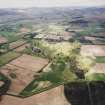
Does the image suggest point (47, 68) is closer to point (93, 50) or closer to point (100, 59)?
point (100, 59)

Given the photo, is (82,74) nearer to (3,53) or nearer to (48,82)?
(48,82)

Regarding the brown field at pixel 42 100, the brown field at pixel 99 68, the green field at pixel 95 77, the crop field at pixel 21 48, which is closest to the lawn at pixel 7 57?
the crop field at pixel 21 48

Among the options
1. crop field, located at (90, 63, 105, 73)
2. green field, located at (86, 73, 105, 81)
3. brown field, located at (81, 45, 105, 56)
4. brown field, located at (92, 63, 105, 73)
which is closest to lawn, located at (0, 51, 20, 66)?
brown field, located at (81, 45, 105, 56)

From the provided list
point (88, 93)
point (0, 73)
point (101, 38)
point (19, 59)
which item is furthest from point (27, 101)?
point (101, 38)

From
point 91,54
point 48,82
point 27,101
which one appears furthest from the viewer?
point 91,54

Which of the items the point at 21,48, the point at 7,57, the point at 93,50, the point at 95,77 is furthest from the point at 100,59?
the point at 21,48

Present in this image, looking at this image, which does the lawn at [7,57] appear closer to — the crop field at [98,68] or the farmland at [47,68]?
the farmland at [47,68]
